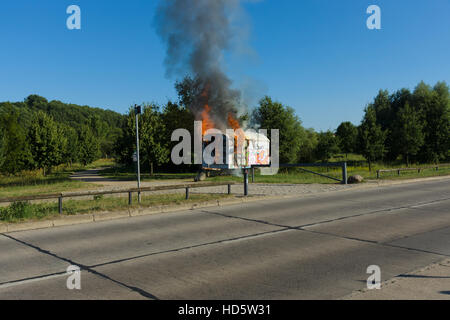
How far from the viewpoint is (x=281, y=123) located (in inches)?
1545

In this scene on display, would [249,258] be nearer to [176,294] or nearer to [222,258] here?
[222,258]

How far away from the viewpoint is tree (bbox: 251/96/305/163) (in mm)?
39000

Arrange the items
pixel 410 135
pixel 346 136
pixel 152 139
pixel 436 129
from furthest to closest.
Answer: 1. pixel 346 136
2. pixel 436 129
3. pixel 410 135
4. pixel 152 139

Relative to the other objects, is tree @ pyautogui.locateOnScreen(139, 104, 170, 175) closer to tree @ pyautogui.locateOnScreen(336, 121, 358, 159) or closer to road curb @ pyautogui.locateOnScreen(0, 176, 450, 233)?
road curb @ pyautogui.locateOnScreen(0, 176, 450, 233)

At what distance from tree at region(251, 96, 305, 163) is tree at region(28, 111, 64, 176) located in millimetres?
19698

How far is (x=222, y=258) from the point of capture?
6.48 meters

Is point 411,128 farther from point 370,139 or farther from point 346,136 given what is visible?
point 346,136

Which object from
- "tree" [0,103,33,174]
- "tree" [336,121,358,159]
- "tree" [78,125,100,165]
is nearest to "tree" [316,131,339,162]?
"tree" [336,121,358,159]

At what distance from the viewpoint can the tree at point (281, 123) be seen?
3900 cm

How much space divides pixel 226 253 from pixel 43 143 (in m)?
28.4

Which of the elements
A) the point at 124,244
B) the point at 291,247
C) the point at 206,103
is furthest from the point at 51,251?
the point at 206,103

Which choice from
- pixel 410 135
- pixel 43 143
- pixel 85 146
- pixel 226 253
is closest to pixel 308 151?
pixel 410 135

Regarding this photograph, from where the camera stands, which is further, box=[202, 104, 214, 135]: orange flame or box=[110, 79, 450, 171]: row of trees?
box=[110, 79, 450, 171]: row of trees

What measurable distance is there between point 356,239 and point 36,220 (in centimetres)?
777
